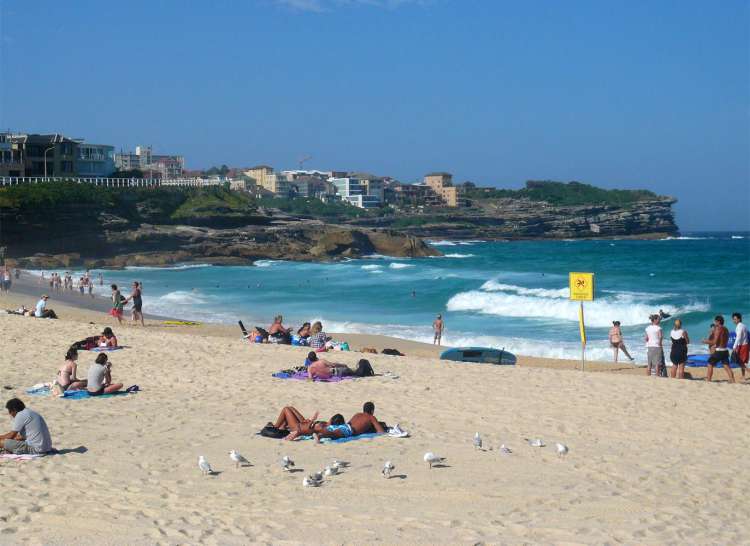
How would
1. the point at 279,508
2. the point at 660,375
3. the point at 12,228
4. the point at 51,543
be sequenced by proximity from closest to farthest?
1. the point at 51,543
2. the point at 279,508
3. the point at 660,375
4. the point at 12,228

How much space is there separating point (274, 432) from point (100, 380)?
3.30 m

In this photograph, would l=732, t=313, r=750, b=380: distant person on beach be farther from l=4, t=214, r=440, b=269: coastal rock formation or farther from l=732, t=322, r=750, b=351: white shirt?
l=4, t=214, r=440, b=269: coastal rock formation

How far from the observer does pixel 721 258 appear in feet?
232

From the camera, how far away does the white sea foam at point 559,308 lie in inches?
1148

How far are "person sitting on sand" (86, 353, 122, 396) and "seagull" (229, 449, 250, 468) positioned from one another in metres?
3.91

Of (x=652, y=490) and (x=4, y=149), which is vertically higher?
(x=4, y=149)

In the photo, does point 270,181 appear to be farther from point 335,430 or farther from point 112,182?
point 335,430

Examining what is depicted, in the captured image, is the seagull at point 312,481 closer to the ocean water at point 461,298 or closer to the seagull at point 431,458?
the seagull at point 431,458

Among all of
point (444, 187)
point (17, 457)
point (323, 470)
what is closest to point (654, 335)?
point (323, 470)

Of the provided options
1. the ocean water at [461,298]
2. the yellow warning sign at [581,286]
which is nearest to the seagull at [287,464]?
the yellow warning sign at [581,286]

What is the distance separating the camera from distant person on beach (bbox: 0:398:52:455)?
7988mm

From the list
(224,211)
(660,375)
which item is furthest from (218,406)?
(224,211)

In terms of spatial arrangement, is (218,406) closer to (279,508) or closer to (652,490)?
(279,508)

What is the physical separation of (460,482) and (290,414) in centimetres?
242
